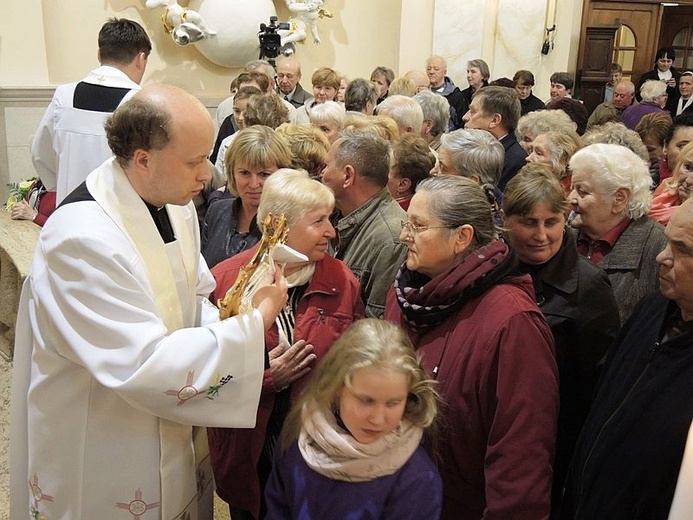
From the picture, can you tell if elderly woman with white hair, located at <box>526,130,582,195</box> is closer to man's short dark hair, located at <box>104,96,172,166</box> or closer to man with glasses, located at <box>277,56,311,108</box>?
man's short dark hair, located at <box>104,96,172,166</box>

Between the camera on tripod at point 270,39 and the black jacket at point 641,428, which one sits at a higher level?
the camera on tripod at point 270,39

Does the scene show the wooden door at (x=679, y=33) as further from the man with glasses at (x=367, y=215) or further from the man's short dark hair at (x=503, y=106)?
the man with glasses at (x=367, y=215)

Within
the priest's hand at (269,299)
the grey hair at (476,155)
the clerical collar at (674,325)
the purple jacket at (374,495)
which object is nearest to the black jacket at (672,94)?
the grey hair at (476,155)

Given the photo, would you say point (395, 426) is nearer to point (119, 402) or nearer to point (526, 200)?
point (119, 402)

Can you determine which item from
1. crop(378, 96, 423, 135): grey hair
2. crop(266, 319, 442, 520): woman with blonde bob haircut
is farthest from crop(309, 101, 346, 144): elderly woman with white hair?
crop(266, 319, 442, 520): woman with blonde bob haircut

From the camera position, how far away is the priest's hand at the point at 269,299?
1.87 meters

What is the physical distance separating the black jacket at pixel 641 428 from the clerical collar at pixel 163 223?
123 cm

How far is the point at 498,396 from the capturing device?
175cm

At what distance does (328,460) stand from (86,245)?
771 millimetres

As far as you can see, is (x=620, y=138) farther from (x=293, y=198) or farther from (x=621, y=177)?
(x=293, y=198)

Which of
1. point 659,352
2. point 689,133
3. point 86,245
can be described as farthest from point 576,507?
point 689,133

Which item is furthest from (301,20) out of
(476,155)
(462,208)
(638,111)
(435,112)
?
(462,208)

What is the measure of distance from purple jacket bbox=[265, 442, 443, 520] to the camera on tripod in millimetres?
6563

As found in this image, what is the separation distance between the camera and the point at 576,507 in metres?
1.77
